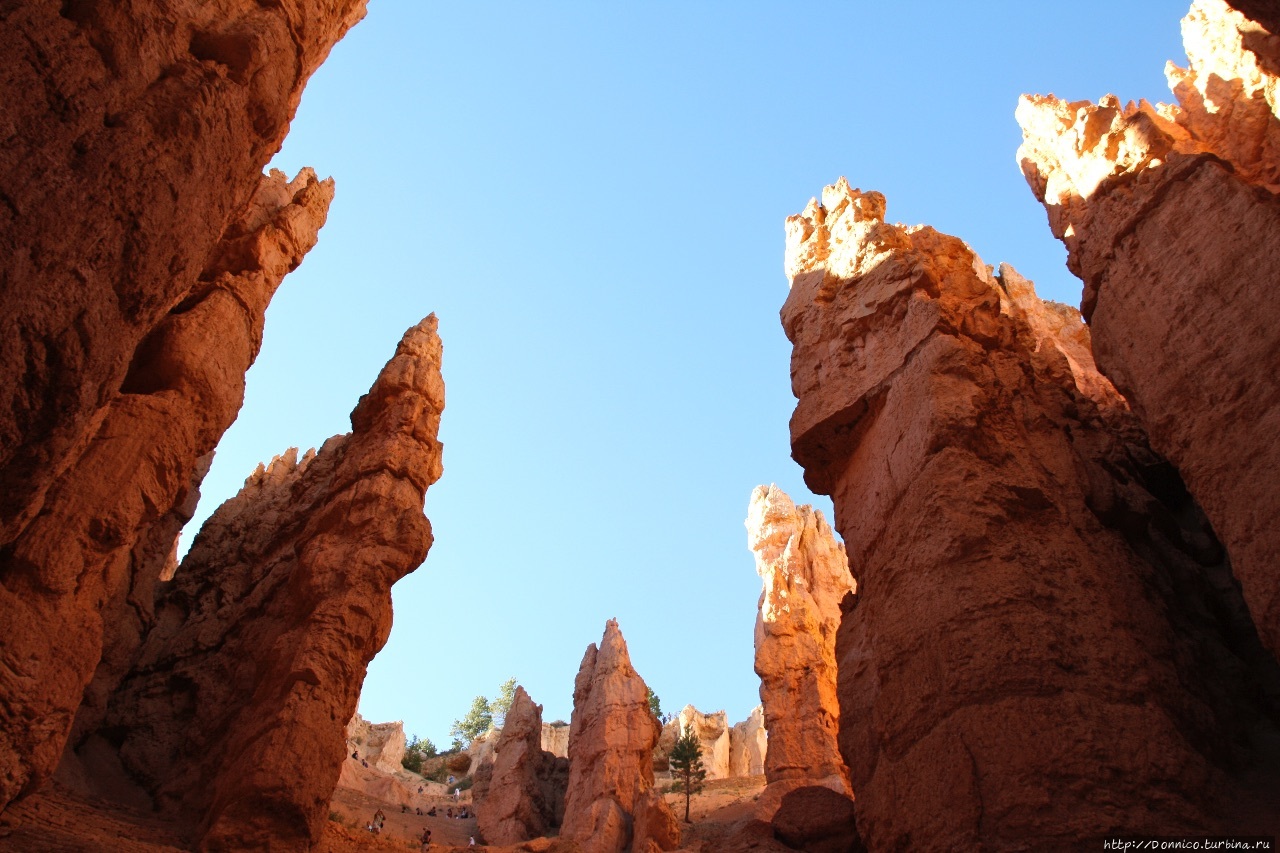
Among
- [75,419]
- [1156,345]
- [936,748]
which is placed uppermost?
[1156,345]

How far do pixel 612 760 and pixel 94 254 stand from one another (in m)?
33.0

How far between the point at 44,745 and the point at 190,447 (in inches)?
281

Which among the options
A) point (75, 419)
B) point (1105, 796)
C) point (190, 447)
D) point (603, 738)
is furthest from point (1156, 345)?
point (603, 738)

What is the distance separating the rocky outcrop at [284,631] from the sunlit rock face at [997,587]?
1221 cm

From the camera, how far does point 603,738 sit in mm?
38156

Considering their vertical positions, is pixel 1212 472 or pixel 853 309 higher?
pixel 853 309

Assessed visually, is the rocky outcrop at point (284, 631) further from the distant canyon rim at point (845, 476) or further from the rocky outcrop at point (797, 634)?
A: the rocky outcrop at point (797, 634)

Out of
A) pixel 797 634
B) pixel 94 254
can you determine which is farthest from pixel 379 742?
pixel 94 254

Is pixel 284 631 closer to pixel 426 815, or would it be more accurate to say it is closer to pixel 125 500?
pixel 125 500

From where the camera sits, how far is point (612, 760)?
37.2 meters

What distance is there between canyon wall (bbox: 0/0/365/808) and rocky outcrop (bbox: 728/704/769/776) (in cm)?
5578

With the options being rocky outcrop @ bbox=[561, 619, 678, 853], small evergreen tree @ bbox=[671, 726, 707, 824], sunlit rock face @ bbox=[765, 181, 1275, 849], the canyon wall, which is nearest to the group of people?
rocky outcrop @ bbox=[561, 619, 678, 853]

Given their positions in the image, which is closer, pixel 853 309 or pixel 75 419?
pixel 75 419

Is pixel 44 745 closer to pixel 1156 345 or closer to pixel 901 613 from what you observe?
pixel 901 613
